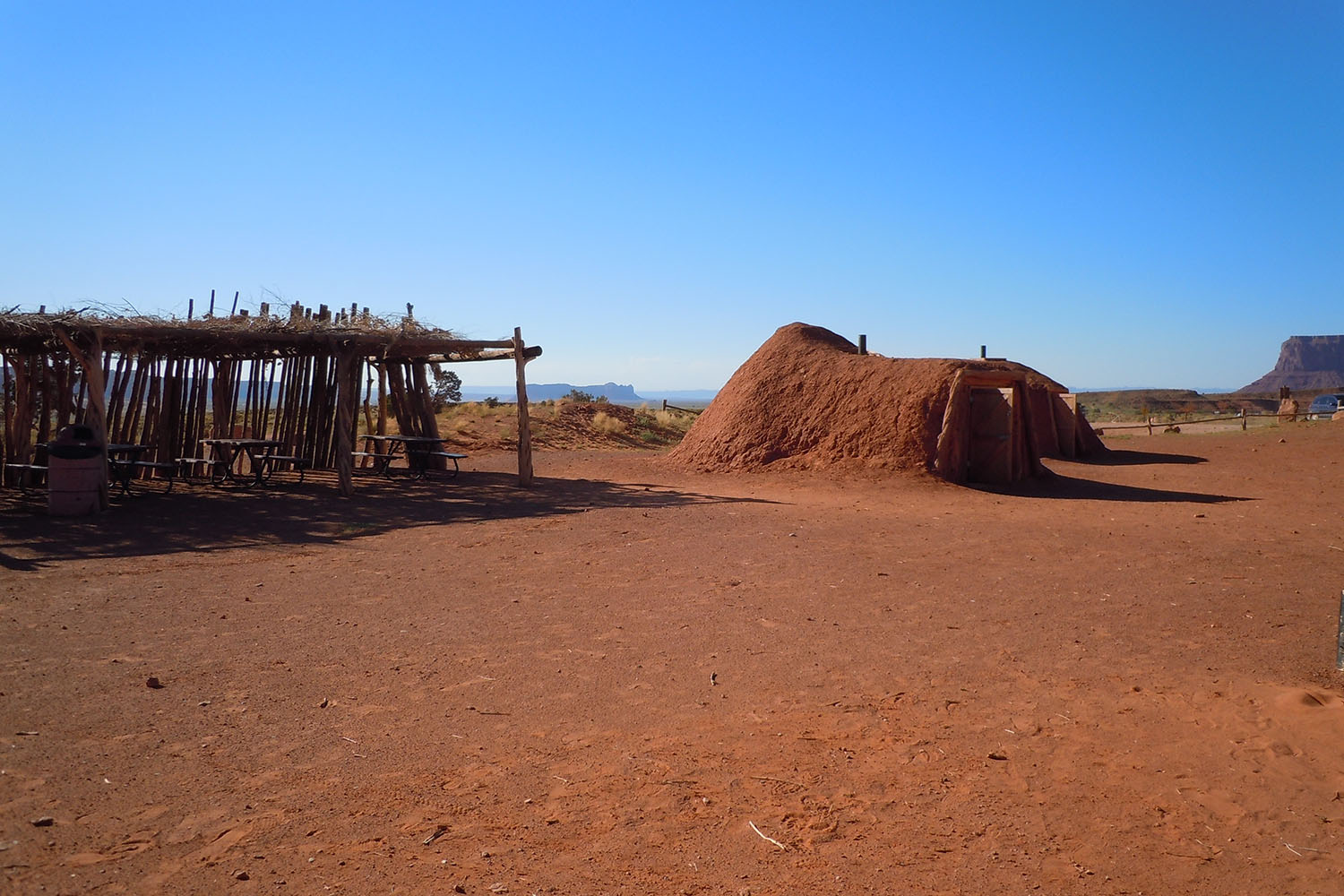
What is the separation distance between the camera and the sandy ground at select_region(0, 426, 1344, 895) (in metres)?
3.07

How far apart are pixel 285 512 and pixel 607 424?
1554cm

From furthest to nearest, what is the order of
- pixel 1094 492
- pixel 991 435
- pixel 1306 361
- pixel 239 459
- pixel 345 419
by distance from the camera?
1. pixel 1306 361
2. pixel 991 435
3. pixel 1094 492
4. pixel 239 459
5. pixel 345 419

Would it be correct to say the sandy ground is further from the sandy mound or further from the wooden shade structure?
the sandy mound

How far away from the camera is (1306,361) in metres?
127

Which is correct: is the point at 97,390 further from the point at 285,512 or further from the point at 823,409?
the point at 823,409

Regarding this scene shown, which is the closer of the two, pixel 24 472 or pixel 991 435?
pixel 24 472

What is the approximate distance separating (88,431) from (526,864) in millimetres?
9471

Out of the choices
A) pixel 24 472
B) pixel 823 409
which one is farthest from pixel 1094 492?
pixel 24 472

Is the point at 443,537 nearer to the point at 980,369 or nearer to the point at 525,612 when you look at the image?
the point at 525,612

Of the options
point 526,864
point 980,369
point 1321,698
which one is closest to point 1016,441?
point 980,369

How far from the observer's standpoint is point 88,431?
33.1ft

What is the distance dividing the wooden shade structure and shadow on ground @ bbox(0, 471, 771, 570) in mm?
827

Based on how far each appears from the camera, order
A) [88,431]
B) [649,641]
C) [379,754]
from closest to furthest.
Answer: [379,754], [649,641], [88,431]

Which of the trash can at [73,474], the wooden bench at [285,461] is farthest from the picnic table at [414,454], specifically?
the trash can at [73,474]
